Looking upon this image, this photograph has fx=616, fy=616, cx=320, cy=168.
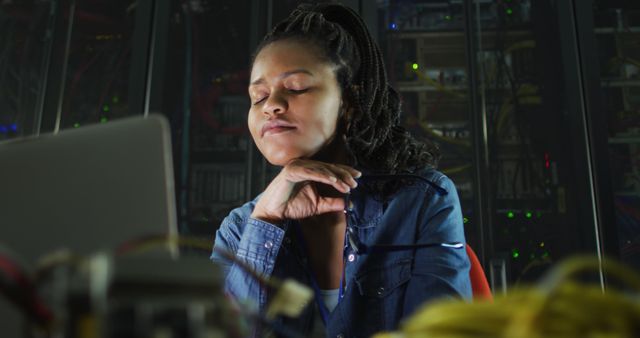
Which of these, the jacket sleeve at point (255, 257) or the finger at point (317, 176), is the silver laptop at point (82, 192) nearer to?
the finger at point (317, 176)

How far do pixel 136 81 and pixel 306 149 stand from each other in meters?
1.53

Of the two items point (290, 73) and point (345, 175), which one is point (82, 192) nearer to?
point (345, 175)

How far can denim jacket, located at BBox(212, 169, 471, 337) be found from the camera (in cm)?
123

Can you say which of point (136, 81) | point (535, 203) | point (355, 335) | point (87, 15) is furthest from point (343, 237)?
point (87, 15)

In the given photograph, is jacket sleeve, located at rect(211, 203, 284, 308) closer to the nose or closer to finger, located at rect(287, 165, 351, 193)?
finger, located at rect(287, 165, 351, 193)

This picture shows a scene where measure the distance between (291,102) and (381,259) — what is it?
426 mm

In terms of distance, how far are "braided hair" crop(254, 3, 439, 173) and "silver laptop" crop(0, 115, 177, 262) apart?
1001 mm

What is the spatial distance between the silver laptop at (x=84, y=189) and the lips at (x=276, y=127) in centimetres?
87

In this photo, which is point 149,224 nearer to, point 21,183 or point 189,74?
point 21,183

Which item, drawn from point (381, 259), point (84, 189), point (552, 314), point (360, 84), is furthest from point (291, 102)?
point (552, 314)

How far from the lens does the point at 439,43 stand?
2.78 meters

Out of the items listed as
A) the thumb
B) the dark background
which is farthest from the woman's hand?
the dark background

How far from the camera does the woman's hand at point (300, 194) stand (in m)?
1.18

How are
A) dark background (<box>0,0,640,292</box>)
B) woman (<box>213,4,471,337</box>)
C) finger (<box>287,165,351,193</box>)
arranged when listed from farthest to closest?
dark background (<box>0,0,640,292</box>) < woman (<box>213,4,471,337</box>) < finger (<box>287,165,351,193</box>)
